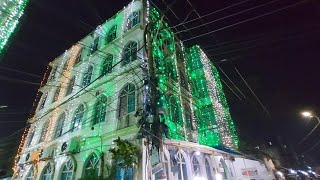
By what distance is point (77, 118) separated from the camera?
46.6 feet

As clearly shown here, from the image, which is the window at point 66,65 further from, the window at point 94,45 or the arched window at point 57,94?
the window at point 94,45

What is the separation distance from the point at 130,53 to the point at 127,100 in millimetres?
3713

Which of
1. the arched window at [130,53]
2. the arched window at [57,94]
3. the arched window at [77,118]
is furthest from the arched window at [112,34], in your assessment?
the arched window at [57,94]

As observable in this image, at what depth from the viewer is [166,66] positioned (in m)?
14.1

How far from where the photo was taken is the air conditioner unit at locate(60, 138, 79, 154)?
39.0ft

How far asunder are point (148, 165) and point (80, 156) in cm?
592

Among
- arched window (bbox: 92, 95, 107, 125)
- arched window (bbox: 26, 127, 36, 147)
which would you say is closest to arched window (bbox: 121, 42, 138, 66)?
arched window (bbox: 92, 95, 107, 125)

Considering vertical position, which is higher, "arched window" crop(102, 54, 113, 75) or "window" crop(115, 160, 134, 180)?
"arched window" crop(102, 54, 113, 75)

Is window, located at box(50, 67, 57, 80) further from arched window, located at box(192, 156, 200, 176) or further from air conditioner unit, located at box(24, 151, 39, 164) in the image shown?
arched window, located at box(192, 156, 200, 176)

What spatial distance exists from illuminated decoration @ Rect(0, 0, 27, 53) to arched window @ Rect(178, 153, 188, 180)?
8648mm

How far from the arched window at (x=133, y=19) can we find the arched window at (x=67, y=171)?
1031 cm

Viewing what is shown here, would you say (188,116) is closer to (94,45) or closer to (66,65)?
(94,45)

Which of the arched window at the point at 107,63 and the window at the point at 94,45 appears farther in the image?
the window at the point at 94,45

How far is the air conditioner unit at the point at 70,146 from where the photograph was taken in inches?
468
